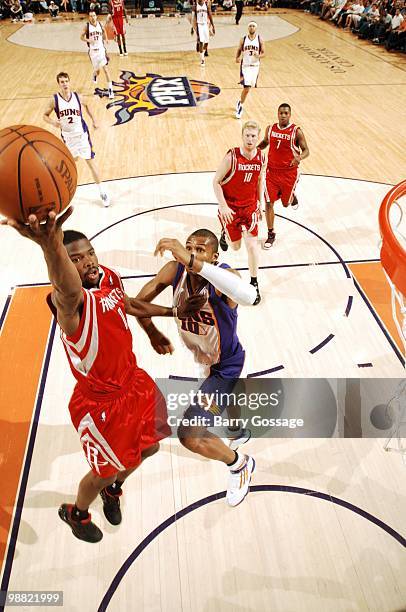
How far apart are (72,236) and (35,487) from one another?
1.84 meters

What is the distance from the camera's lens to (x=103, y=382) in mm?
2344

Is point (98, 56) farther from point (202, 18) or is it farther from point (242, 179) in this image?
point (242, 179)

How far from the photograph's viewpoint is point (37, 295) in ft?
15.5

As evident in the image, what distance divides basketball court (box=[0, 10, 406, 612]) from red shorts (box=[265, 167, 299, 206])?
1.88 feet

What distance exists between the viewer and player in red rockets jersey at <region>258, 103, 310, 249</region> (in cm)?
495

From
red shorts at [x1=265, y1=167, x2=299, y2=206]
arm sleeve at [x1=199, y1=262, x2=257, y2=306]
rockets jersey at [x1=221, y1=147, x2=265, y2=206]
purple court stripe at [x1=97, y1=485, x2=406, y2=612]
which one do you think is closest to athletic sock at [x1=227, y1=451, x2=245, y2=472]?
purple court stripe at [x1=97, y1=485, x2=406, y2=612]

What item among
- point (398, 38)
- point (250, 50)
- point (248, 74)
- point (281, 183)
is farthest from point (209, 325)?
point (398, 38)

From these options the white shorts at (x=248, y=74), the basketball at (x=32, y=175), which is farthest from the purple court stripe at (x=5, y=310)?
the white shorts at (x=248, y=74)

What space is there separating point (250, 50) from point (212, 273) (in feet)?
27.1

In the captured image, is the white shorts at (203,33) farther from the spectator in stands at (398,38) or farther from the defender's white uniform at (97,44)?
the spectator in stands at (398,38)

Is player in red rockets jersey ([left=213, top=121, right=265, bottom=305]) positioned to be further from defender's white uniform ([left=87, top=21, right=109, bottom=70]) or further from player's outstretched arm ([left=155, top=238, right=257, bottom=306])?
Result: defender's white uniform ([left=87, top=21, right=109, bottom=70])

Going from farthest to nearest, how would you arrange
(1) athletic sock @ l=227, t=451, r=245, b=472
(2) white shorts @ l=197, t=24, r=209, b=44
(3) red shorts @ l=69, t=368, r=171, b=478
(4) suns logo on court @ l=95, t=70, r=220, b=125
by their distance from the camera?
(2) white shorts @ l=197, t=24, r=209, b=44
(4) suns logo on court @ l=95, t=70, r=220, b=125
(1) athletic sock @ l=227, t=451, r=245, b=472
(3) red shorts @ l=69, t=368, r=171, b=478

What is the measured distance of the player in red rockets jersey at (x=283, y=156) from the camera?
4.95 metres

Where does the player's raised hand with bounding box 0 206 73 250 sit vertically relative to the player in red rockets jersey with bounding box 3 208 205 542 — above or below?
above
